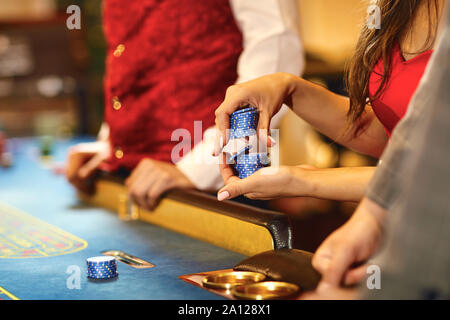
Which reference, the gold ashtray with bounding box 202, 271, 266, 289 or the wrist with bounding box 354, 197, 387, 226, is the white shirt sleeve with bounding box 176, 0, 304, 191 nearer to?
the gold ashtray with bounding box 202, 271, 266, 289

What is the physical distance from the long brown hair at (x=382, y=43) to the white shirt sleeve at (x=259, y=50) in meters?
0.52

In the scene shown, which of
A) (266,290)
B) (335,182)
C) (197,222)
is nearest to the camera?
(266,290)

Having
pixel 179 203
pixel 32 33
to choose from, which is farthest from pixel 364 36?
pixel 32 33

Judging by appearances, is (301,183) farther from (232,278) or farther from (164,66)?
(164,66)

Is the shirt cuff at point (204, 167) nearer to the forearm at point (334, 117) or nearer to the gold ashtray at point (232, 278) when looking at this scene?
the forearm at point (334, 117)

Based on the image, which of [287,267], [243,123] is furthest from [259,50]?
[287,267]

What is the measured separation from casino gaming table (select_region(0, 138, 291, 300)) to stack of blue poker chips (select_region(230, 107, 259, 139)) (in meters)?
0.23

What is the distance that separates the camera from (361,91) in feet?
5.03

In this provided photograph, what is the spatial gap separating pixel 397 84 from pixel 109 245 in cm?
87

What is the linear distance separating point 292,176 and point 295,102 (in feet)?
1.00

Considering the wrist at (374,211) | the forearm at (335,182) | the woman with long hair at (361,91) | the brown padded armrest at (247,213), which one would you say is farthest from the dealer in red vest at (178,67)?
the wrist at (374,211)

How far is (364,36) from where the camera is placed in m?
1.52

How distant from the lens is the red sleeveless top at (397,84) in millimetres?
1427

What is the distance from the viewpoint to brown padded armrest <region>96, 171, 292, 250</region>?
57.7 inches
